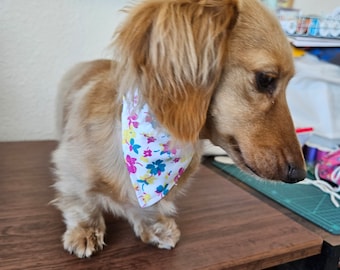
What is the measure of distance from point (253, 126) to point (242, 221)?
288mm

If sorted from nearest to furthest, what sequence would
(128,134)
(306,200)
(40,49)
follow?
(128,134)
(306,200)
(40,49)

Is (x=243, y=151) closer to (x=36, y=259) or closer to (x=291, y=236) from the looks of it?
(x=291, y=236)

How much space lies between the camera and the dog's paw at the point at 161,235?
0.72 meters

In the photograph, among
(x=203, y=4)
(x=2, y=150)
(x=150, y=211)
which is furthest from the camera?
(x=2, y=150)

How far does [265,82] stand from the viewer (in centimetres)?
62

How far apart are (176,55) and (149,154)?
195 mm

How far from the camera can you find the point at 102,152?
70cm

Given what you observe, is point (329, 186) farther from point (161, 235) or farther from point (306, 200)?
point (161, 235)

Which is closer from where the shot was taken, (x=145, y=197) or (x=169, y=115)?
(x=169, y=115)

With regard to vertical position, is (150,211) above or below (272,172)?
below

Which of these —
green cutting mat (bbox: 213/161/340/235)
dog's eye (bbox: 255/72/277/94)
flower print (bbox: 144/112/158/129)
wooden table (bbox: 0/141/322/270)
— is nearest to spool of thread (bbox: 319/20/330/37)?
green cutting mat (bbox: 213/161/340/235)

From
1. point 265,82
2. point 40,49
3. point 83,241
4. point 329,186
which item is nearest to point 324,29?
point 329,186

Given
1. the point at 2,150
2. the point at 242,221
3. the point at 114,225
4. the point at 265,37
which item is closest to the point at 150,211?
the point at 114,225

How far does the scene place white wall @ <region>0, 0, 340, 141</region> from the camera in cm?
108
